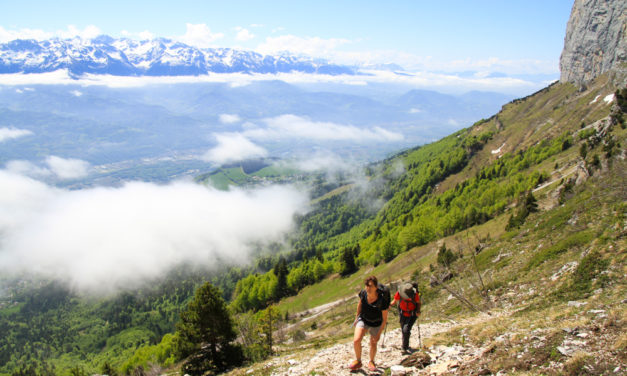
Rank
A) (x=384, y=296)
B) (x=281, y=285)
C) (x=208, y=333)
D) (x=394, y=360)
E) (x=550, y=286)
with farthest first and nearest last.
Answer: (x=281, y=285)
(x=208, y=333)
(x=550, y=286)
(x=394, y=360)
(x=384, y=296)

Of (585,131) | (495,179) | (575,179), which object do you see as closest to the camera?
(575,179)

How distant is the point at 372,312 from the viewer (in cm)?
1166

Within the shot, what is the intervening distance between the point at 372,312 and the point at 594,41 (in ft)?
688

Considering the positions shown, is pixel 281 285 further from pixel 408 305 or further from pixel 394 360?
pixel 408 305

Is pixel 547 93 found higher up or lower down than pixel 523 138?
higher up

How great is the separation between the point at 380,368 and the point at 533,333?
591 cm

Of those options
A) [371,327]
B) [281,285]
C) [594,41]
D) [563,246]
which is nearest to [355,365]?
[371,327]

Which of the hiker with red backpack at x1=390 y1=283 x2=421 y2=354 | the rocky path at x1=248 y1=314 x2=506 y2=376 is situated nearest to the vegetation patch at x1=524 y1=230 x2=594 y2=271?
the rocky path at x1=248 y1=314 x2=506 y2=376

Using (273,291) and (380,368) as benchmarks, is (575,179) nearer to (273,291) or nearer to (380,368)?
(380,368)

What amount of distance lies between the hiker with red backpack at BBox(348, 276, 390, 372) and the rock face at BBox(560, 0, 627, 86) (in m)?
166

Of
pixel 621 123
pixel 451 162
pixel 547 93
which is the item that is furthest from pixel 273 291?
pixel 547 93

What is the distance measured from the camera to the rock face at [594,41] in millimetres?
132625

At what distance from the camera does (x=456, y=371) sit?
10.3 meters

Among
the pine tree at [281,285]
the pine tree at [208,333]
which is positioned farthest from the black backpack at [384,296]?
the pine tree at [281,285]
